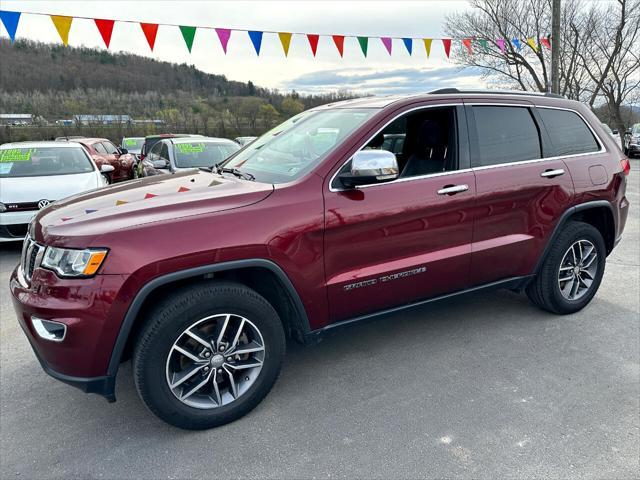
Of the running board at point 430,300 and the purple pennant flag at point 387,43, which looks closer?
the running board at point 430,300

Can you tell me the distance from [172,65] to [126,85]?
29.1ft

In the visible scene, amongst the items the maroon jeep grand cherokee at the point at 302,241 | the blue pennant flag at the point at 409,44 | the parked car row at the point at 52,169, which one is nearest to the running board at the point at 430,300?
the maroon jeep grand cherokee at the point at 302,241

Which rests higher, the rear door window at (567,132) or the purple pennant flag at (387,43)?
the purple pennant flag at (387,43)

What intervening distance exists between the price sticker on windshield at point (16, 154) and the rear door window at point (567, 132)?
23.9ft

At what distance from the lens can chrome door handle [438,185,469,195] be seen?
3.16 m

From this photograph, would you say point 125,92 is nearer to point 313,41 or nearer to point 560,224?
point 313,41

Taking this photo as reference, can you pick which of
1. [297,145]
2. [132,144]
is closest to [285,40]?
[297,145]

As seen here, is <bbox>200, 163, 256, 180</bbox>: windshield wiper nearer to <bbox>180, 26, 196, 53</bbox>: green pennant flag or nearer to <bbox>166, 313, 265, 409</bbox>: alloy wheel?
<bbox>166, 313, 265, 409</bbox>: alloy wheel

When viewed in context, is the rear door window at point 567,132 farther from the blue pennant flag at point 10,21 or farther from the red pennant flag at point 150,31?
the blue pennant flag at point 10,21

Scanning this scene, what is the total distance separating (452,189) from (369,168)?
0.79 metres

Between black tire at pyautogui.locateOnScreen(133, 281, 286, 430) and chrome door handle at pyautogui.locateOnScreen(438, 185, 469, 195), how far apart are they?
54.7 inches

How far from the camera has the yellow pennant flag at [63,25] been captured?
28.9ft

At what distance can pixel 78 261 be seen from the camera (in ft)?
7.52

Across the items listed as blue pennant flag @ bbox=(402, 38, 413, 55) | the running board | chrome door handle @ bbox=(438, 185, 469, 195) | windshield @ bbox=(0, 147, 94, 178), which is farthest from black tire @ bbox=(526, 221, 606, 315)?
blue pennant flag @ bbox=(402, 38, 413, 55)
